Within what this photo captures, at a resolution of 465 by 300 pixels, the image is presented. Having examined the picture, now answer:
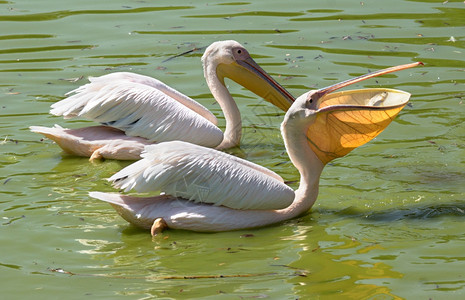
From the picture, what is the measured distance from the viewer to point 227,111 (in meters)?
A: 7.55

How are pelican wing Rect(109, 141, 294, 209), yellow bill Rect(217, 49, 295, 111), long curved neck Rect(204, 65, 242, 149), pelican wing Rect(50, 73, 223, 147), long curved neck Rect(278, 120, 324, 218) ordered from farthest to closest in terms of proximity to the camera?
1. long curved neck Rect(204, 65, 242, 149)
2. yellow bill Rect(217, 49, 295, 111)
3. pelican wing Rect(50, 73, 223, 147)
4. long curved neck Rect(278, 120, 324, 218)
5. pelican wing Rect(109, 141, 294, 209)

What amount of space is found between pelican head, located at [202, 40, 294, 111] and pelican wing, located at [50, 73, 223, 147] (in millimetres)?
527

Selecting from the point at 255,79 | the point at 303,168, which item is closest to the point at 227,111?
the point at 255,79

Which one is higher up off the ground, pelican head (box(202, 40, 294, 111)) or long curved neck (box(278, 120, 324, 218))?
pelican head (box(202, 40, 294, 111))

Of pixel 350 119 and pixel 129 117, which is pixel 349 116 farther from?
pixel 129 117

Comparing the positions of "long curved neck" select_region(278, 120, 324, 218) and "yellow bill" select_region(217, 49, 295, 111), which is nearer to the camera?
"long curved neck" select_region(278, 120, 324, 218)

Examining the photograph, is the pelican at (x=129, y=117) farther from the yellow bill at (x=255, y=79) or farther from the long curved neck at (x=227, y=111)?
the long curved neck at (x=227, y=111)

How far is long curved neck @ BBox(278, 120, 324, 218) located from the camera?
587 centimetres

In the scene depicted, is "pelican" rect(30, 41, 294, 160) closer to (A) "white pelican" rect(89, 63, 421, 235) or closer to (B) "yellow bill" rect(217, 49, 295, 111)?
(B) "yellow bill" rect(217, 49, 295, 111)

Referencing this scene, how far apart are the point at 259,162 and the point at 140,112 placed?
0.96 meters

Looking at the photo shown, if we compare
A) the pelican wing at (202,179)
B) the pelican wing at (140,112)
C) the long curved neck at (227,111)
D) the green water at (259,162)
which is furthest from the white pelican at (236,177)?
the long curved neck at (227,111)

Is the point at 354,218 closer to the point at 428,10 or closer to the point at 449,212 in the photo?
the point at 449,212

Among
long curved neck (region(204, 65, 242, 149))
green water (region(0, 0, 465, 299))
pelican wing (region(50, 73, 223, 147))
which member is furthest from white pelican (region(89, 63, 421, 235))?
long curved neck (region(204, 65, 242, 149))

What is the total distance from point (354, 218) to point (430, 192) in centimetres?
65
